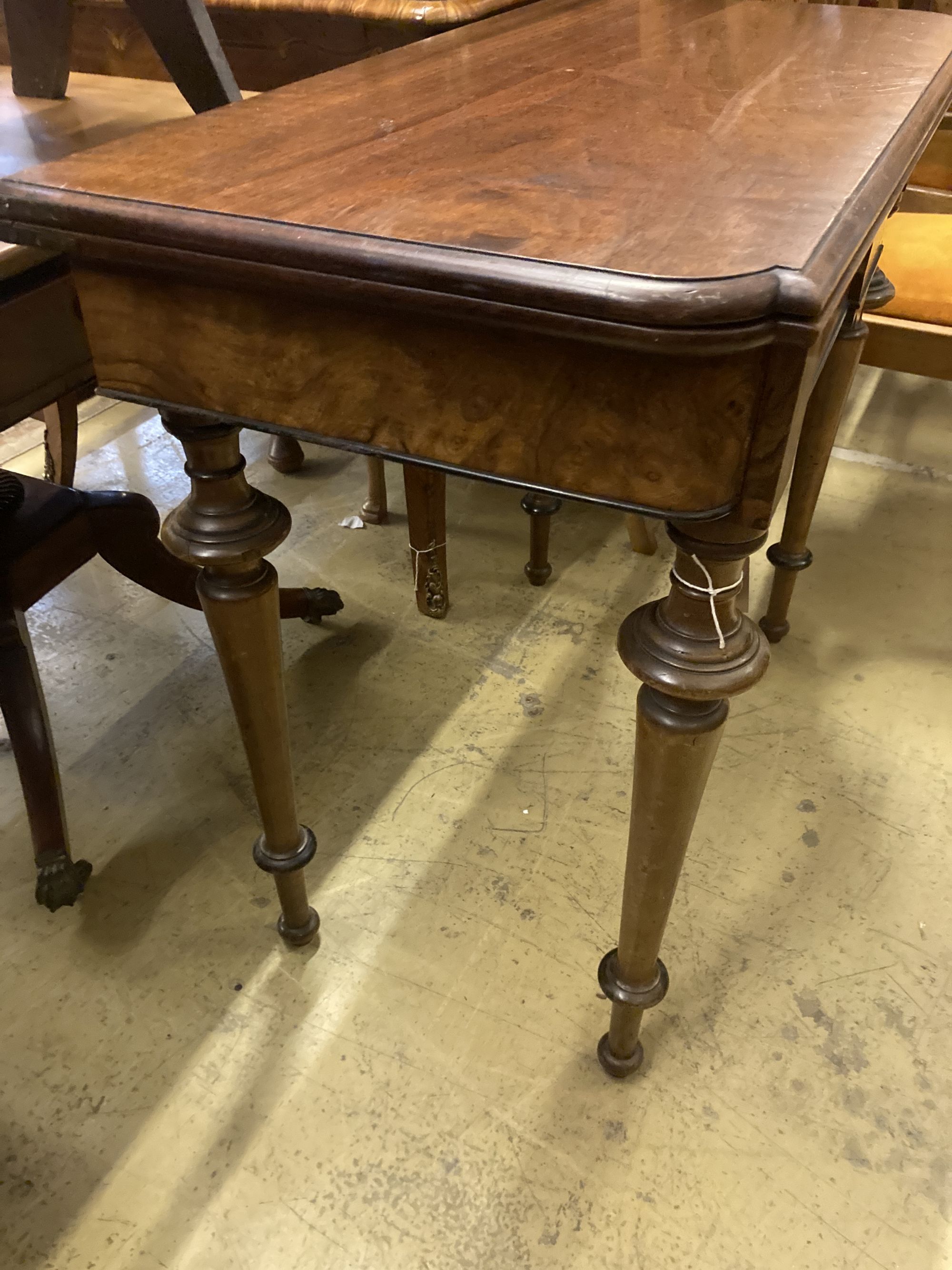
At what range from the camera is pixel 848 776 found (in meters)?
1.21

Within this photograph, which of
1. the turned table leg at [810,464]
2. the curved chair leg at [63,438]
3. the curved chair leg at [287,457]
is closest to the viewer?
the turned table leg at [810,464]

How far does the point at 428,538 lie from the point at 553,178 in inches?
33.3

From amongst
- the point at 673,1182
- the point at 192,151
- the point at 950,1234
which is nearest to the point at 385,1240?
the point at 673,1182

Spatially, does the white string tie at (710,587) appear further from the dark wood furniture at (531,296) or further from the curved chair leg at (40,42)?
the curved chair leg at (40,42)

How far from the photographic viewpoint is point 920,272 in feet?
4.00

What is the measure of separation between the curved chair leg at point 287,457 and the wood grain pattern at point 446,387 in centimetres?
124

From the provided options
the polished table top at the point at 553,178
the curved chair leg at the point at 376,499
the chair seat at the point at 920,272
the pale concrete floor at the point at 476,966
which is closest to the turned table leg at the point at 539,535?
the pale concrete floor at the point at 476,966

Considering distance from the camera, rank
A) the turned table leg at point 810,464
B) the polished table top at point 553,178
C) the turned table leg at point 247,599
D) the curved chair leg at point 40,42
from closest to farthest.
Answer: the polished table top at point 553,178 < the turned table leg at point 247,599 < the curved chair leg at point 40,42 < the turned table leg at point 810,464

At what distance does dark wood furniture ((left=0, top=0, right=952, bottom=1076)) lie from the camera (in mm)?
461

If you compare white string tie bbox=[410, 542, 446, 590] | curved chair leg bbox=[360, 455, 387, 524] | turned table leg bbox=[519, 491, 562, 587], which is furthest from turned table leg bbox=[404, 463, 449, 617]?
curved chair leg bbox=[360, 455, 387, 524]

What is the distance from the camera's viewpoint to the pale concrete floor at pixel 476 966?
81 centimetres

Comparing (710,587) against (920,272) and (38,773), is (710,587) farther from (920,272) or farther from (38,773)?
(920,272)

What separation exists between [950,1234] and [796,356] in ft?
2.55

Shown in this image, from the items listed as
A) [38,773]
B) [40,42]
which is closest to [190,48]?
[40,42]
